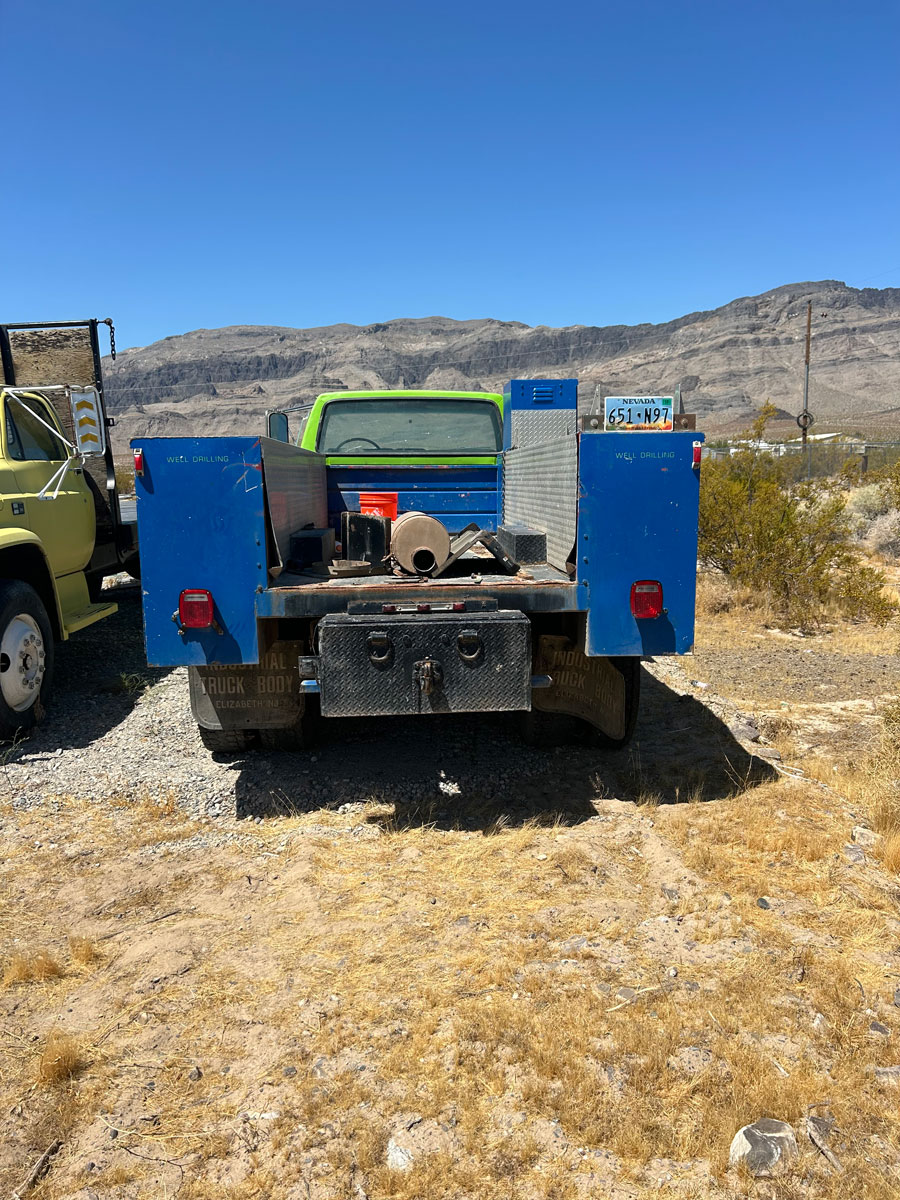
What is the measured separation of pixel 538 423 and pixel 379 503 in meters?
1.22

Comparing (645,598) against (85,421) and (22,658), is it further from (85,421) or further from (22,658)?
(85,421)

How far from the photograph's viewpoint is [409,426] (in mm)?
6211

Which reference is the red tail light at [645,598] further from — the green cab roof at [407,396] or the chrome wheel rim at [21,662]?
the chrome wheel rim at [21,662]

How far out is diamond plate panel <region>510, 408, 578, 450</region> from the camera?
5.41 m

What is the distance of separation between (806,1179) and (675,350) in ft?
454

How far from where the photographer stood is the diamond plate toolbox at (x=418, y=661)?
3.72 m

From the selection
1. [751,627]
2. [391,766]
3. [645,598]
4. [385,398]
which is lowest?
[751,627]

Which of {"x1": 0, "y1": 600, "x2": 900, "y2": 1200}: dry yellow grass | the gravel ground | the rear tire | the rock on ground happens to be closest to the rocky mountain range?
the gravel ground

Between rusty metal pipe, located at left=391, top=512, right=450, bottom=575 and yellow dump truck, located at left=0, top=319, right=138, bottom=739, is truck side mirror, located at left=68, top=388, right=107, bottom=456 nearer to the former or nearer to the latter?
yellow dump truck, located at left=0, top=319, right=138, bottom=739

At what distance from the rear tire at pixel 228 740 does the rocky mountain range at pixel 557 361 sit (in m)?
94.1

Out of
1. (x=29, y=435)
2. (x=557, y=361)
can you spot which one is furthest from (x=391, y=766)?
(x=557, y=361)

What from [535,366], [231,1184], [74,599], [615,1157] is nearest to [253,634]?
[231,1184]

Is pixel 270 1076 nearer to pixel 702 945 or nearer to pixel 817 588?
pixel 702 945

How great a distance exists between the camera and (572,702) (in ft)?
14.7
